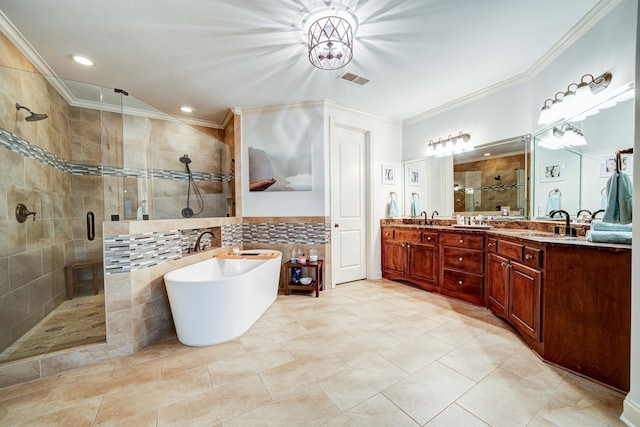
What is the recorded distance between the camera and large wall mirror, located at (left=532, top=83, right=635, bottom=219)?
1.78 m

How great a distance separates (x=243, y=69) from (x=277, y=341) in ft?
8.60

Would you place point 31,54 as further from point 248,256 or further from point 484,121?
point 484,121

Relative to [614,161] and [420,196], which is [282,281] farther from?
[614,161]

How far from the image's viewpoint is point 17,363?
1.62 metres

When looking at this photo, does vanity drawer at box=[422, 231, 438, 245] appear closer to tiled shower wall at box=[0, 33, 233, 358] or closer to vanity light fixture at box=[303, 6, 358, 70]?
vanity light fixture at box=[303, 6, 358, 70]

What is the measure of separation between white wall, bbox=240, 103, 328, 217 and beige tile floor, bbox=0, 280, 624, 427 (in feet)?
5.43

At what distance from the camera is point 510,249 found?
86.4 inches

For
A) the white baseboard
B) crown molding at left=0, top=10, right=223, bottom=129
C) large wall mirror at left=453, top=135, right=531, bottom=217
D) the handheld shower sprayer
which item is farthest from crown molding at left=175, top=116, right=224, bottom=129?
the white baseboard

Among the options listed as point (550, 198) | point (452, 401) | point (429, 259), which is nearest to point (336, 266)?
point (429, 259)

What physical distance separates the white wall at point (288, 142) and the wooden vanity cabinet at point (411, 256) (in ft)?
3.86

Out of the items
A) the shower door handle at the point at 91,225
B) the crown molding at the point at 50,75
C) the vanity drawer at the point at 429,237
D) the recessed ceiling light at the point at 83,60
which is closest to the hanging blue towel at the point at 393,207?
the vanity drawer at the point at 429,237

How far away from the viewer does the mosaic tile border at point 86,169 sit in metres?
1.98

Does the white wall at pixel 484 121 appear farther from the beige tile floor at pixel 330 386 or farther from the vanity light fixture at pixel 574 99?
the beige tile floor at pixel 330 386

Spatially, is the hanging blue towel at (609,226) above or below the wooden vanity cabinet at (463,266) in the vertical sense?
above
